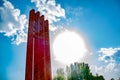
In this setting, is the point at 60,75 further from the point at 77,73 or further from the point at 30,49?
the point at 30,49

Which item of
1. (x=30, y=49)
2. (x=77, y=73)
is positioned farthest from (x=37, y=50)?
(x=77, y=73)

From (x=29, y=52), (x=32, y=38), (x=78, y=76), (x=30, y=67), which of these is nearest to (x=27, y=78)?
(x=30, y=67)

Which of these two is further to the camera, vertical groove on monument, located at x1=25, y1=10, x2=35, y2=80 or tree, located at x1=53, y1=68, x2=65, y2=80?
tree, located at x1=53, y1=68, x2=65, y2=80

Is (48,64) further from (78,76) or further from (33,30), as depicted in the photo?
(78,76)

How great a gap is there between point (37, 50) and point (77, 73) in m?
14.3

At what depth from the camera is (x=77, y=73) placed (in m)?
20.8

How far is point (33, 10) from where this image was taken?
7809mm

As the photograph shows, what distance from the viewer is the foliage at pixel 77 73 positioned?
20.5 meters

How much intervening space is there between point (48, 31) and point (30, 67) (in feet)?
7.51

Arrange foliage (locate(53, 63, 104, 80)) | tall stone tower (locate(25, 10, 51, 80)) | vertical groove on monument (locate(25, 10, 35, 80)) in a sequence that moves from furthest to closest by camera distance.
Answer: foliage (locate(53, 63, 104, 80)) → tall stone tower (locate(25, 10, 51, 80)) → vertical groove on monument (locate(25, 10, 35, 80))

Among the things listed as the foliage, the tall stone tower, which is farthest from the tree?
the tall stone tower

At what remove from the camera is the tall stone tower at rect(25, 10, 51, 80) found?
6.85m

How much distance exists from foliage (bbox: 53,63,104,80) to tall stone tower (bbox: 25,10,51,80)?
13.6m

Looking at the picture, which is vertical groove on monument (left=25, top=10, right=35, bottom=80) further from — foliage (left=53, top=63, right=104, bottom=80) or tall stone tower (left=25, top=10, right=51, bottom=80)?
foliage (left=53, top=63, right=104, bottom=80)
